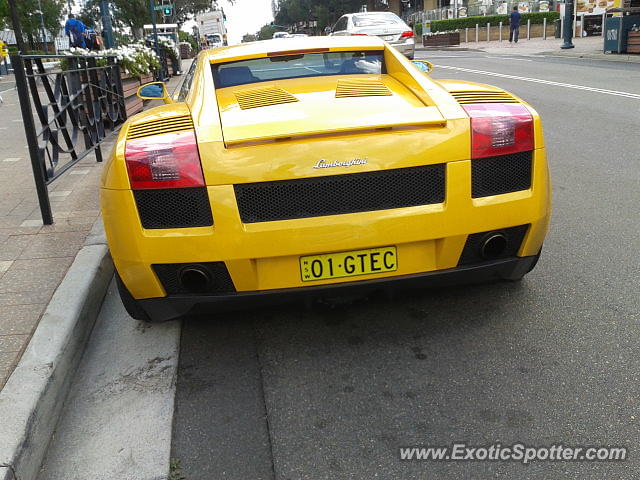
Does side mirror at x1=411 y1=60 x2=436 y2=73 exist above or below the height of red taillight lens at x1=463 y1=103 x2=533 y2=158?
above

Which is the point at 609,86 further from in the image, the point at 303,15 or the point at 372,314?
the point at 303,15

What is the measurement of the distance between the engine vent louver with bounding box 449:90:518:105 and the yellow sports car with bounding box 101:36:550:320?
30 millimetres

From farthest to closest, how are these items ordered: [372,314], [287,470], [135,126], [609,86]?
1. [609,86]
2. [372,314]
3. [135,126]
4. [287,470]

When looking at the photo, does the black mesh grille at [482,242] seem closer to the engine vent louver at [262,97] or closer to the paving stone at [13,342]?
the engine vent louver at [262,97]

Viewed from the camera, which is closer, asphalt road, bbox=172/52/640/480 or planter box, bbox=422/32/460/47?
asphalt road, bbox=172/52/640/480

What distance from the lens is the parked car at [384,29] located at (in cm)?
2023

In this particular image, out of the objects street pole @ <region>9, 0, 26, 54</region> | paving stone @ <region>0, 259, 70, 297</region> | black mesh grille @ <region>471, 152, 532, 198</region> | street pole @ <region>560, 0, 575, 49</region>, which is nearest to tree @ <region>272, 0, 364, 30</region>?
street pole @ <region>560, 0, 575, 49</region>

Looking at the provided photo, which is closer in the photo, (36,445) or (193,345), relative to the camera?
(36,445)

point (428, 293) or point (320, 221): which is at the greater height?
point (320, 221)

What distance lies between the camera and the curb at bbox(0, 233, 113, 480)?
242 centimetres

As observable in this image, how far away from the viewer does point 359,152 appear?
113 inches

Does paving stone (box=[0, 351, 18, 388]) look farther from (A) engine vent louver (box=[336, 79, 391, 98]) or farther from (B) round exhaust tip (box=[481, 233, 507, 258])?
(B) round exhaust tip (box=[481, 233, 507, 258])

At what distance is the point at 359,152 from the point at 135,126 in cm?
112

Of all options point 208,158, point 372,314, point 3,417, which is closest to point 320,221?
point 208,158
